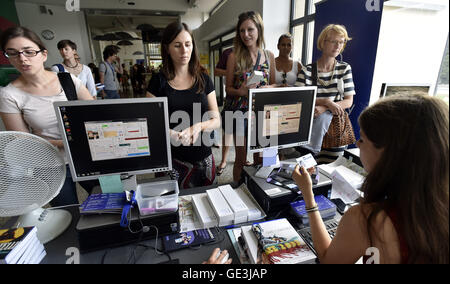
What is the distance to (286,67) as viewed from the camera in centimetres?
Result: 231

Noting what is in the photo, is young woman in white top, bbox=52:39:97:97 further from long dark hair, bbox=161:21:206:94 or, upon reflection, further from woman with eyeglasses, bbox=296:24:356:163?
woman with eyeglasses, bbox=296:24:356:163

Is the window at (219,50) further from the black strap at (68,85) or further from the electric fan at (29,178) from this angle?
the electric fan at (29,178)

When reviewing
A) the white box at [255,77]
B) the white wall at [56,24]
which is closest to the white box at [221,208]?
the white box at [255,77]

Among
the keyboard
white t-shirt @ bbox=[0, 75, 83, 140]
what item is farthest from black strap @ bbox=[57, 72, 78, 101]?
the keyboard

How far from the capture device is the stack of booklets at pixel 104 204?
2.88 feet

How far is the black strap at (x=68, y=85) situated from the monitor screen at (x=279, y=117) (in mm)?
1019

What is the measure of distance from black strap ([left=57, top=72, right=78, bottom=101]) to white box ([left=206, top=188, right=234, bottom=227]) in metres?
0.95

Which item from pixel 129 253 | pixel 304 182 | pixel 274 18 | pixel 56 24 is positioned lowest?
pixel 129 253

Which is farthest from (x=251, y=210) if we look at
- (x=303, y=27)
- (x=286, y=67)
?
(x=303, y=27)

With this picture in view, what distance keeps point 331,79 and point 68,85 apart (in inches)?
70.5

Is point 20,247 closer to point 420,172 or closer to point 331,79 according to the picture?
point 420,172

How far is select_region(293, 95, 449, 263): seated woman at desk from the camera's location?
559mm
